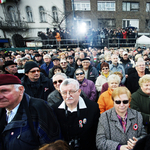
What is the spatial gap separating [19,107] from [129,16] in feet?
86.5

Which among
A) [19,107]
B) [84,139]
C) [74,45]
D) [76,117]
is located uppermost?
[74,45]

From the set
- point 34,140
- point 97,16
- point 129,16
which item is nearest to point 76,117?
point 34,140

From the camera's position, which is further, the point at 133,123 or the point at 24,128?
the point at 133,123

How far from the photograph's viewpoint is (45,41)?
11.9m

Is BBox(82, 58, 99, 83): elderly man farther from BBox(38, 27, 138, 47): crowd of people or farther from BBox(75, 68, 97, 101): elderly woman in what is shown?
BBox(38, 27, 138, 47): crowd of people

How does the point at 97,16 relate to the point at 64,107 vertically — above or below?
above

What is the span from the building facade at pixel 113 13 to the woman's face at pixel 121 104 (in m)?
20.7

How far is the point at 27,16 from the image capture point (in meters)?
19.9

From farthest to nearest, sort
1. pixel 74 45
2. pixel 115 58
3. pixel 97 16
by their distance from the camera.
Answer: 1. pixel 97 16
2. pixel 74 45
3. pixel 115 58

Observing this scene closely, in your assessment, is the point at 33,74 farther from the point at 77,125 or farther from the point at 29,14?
the point at 29,14

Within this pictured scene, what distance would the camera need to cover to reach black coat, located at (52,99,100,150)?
5.46ft

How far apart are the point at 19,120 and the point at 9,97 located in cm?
30

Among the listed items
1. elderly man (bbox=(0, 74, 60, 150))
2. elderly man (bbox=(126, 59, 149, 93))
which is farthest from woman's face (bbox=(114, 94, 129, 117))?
elderly man (bbox=(126, 59, 149, 93))

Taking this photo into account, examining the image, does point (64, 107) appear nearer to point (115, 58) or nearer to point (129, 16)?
point (115, 58)
